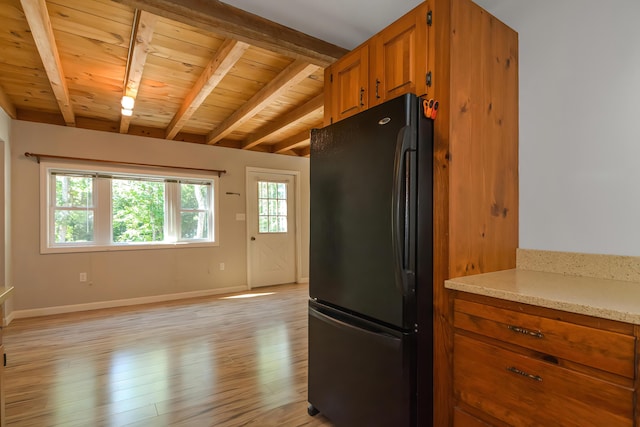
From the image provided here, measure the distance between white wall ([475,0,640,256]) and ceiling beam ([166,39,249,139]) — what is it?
1659 millimetres

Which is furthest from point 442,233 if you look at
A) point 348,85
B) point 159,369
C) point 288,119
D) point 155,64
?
point 288,119

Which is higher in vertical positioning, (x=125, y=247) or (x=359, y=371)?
(x=125, y=247)

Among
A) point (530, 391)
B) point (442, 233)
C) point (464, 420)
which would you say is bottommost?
point (464, 420)

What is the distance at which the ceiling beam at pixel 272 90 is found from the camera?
99.3 inches

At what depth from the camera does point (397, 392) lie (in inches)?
52.6

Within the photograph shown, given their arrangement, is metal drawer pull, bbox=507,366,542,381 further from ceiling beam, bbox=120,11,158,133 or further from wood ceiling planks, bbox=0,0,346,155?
ceiling beam, bbox=120,11,158,133

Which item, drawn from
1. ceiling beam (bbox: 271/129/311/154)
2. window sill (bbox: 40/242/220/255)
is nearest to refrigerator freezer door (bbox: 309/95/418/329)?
ceiling beam (bbox: 271/129/311/154)

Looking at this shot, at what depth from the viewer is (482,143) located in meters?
1.53

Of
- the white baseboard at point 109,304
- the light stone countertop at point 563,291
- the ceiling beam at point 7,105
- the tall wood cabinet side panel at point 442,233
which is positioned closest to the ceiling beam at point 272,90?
the tall wood cabinet side panel at point 442,233

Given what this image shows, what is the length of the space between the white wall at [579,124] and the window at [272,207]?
14.0ft

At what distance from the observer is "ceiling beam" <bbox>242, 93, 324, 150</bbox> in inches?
132

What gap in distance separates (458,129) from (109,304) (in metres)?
4.63

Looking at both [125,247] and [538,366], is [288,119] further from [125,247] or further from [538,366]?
[538,366]

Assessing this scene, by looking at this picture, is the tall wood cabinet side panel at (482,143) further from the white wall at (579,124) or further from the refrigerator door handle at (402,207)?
the refrigerator door handle at (402,207)
